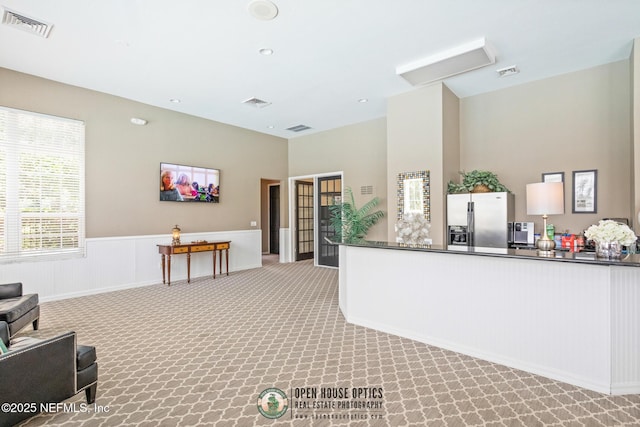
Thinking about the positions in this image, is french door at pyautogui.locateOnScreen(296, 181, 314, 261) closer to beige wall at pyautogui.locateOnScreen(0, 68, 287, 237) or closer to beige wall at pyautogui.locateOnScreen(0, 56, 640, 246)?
beige wall at pyautogui.locateOnScreen(0, 68, 287, 237)

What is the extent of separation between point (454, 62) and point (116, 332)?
202 inches

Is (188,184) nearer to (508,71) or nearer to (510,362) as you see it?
(508,71)

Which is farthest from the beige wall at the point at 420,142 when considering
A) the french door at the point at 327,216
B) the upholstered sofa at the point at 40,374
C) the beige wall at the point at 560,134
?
the upholstered sofa at the point at 40,374

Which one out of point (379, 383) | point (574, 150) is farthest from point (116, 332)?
point (574, 150)

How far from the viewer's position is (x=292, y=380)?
250cm

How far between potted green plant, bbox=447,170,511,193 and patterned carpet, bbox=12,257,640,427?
8.99 feet

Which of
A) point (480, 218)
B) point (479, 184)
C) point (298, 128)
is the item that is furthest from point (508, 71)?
point (298, 128)

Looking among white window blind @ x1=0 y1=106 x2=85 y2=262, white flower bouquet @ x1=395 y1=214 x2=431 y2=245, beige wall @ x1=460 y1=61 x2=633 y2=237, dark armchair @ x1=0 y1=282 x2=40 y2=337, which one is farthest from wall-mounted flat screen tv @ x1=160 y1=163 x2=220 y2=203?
beige wall @ x1=460 y1=61 x2=633 y2=237

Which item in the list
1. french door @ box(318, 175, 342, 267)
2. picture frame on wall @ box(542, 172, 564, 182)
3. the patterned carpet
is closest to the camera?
the patterned carpet

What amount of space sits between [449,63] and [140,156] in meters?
5.21

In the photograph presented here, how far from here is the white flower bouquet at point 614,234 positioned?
2363 mm

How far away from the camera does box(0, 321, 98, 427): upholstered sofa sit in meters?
1.75

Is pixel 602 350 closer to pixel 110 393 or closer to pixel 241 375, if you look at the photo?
pixel 241 375

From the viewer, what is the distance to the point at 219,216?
6.97m
